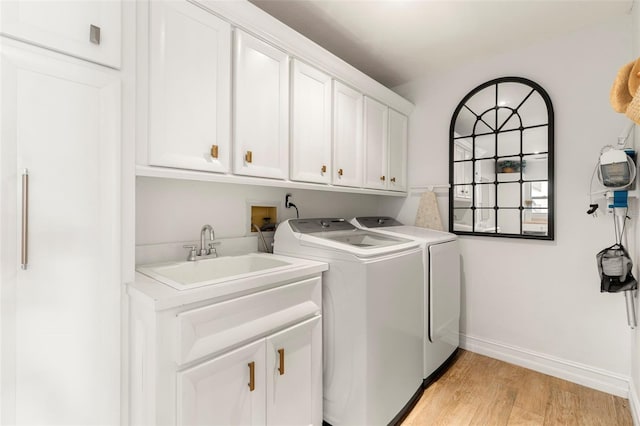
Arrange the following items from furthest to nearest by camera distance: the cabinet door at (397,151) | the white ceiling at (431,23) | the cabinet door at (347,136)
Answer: the cabinet door at (397,151) < the cabinet door at (347,136) < the white ceiling at (431,23)

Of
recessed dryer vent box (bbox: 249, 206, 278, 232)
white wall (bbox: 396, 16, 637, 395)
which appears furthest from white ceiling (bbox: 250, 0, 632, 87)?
recessed dryer vent box (bbox: 249, 206, 278, 232)

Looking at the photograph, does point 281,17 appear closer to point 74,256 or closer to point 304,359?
point 74,256

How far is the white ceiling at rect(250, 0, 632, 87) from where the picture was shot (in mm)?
1869

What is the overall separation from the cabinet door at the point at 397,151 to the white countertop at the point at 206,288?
1.58 metres

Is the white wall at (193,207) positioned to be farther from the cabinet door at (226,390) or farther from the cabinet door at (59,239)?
the cabinet door at (226,390)

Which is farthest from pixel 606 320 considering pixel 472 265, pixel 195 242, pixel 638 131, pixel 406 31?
pixel 195 242

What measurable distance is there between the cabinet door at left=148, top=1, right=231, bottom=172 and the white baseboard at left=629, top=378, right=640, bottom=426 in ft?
8.55

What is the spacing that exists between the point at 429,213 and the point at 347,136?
1130mm

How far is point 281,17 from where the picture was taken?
2006 millimetres

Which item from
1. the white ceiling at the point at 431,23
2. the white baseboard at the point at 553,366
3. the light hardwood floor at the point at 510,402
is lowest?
the light hardwood floor at the point at 510,402

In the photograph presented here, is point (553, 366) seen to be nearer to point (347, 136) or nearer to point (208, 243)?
point (347, 136)

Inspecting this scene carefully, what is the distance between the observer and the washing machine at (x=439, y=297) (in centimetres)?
202

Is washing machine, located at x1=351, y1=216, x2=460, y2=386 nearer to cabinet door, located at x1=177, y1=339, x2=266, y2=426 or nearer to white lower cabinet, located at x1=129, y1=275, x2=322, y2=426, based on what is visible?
white lower cabinet, located at x1=129, y1=275, x2=322, y2=426

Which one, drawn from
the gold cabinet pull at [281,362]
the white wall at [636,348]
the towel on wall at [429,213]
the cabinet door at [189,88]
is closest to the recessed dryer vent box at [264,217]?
the cabinet door at [189,88]
